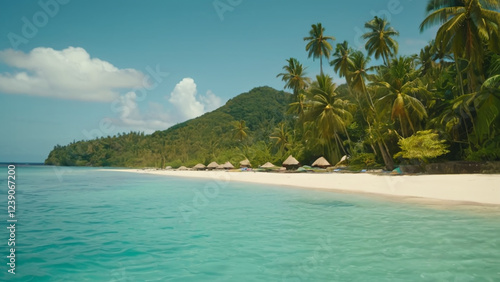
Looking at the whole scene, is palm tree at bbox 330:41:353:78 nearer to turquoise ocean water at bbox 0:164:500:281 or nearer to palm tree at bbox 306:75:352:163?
palm tree at bbox 306:75:352:163

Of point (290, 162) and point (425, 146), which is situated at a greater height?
point (425, 146)

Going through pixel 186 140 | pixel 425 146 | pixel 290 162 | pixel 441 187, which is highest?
pixel 186 140

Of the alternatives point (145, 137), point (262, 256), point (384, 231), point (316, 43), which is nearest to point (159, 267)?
point (262, 256)

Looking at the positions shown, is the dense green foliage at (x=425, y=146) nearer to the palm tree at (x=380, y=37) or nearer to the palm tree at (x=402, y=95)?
the palm tree at (x=402, y=95)

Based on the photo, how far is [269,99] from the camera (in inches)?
3816

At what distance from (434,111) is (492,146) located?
7.35 meters

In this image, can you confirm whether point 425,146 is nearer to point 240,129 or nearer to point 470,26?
point 470,26

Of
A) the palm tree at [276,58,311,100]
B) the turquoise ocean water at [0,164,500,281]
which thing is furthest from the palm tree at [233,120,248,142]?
the turquoise ocean water at [0,164,500,281]

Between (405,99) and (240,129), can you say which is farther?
(240,129)

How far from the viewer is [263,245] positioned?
18.0ft

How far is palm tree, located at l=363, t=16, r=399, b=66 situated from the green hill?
38532mm

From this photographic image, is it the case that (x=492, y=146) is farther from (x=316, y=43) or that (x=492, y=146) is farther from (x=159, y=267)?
(x=316, y=43)

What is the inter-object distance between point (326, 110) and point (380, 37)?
7.54 metres

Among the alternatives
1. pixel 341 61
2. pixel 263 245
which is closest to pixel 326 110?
pixel 341 61
